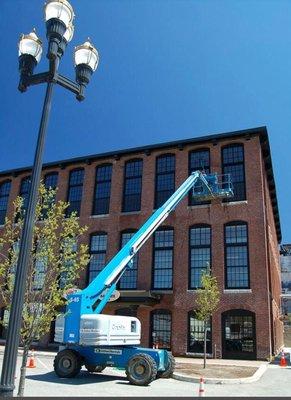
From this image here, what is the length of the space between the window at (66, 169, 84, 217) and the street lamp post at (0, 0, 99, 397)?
25499 mm

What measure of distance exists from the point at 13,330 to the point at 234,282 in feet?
71.8

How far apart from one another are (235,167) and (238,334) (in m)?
11.2

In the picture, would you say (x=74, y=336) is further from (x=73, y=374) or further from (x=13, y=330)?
(x=13, y=330)

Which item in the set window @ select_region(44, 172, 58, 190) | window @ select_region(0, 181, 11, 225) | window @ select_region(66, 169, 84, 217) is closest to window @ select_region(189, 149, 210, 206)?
window @ select_region(66, 169, 84, 217)

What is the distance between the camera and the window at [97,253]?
30438mm

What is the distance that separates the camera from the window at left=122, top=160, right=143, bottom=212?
1222 inches

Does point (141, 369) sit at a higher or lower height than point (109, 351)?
lower

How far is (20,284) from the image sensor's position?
613cm

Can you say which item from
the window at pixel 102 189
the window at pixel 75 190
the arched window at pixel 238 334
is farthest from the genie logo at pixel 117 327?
the window at pixel 75 190

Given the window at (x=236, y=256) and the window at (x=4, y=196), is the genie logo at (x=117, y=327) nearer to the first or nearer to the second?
the window at (x=236, y=256)

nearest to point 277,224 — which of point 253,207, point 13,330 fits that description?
point 253,207

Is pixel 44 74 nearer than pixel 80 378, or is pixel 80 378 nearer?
pixel 44 74

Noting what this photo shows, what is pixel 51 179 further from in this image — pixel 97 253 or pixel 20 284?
pixel 20 284

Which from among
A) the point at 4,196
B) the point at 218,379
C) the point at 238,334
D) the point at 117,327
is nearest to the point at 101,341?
the point at 117,327
